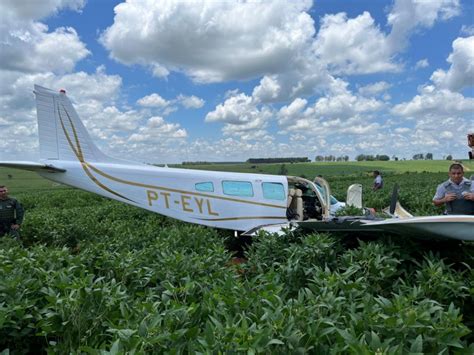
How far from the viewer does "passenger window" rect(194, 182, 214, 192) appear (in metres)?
10.8

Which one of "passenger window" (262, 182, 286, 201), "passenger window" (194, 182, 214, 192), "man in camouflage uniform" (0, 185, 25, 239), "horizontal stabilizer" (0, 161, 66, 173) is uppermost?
"horizontal stabilizer" (0, 161, 66, 173)

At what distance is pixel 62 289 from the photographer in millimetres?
3418

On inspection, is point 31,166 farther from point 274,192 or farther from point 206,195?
point 274,192

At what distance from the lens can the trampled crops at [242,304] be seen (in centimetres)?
242

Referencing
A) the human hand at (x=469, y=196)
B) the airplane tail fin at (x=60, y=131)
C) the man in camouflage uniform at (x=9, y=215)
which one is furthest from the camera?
the airplane tail fin at (x=60, y=131)

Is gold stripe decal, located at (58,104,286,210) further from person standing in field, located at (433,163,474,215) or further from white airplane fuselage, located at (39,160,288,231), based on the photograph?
person standing in field, located at (433,163,474,215)

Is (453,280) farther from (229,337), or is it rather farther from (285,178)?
(285,178)

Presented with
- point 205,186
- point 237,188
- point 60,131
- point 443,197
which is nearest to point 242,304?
point 443,197

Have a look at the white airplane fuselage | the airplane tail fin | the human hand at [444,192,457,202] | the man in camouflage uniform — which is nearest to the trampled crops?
the human hand at [444,192,457,202]

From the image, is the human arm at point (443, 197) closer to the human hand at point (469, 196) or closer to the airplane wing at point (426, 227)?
the human hand at point (469, 196)

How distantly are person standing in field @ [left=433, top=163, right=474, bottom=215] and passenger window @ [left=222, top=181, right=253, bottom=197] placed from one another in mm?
5022

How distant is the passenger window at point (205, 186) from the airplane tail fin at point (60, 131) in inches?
163

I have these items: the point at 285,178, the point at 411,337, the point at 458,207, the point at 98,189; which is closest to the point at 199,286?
the point at 411,337

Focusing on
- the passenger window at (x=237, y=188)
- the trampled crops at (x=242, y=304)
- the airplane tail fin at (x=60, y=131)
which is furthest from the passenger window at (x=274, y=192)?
the airplane tail fin at (x=60, y=131)
